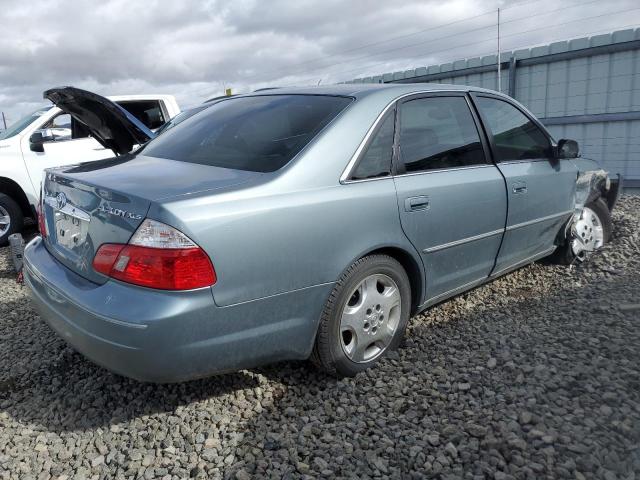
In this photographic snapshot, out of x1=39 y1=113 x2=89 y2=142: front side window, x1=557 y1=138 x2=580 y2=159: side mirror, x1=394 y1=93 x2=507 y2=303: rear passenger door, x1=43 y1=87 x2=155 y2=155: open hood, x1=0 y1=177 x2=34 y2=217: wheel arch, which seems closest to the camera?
x1=394 y1=93 x2=507 y2=303: rear passenger door

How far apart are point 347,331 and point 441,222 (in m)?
0.85

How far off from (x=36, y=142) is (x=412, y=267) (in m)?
5.30

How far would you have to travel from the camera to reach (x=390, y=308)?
9.32 ft

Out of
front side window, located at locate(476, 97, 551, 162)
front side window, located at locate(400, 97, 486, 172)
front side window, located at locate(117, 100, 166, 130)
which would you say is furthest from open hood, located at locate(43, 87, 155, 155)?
front side window, located at locate(476, 97, 551, 162)

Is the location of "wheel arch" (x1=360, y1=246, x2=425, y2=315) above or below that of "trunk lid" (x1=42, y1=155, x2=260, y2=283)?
below

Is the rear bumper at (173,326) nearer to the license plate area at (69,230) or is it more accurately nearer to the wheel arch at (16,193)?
the license plate area at (69,230)

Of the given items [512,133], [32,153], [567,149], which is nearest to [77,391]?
[512,133]

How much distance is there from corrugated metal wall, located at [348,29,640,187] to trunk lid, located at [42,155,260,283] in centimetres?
855

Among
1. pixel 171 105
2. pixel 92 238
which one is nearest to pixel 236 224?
pixel 92 238

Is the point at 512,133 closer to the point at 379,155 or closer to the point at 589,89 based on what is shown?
the point at 379,155

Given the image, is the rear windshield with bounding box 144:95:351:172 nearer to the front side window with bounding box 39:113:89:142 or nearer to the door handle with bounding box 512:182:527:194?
the door handle with bounding box 512:182:527:194

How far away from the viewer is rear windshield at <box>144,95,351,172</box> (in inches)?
99.1

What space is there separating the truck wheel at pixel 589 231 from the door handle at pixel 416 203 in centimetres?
215

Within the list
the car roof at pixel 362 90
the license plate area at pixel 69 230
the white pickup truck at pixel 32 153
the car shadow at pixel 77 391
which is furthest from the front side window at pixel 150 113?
the license plate area at pixel 69 230
